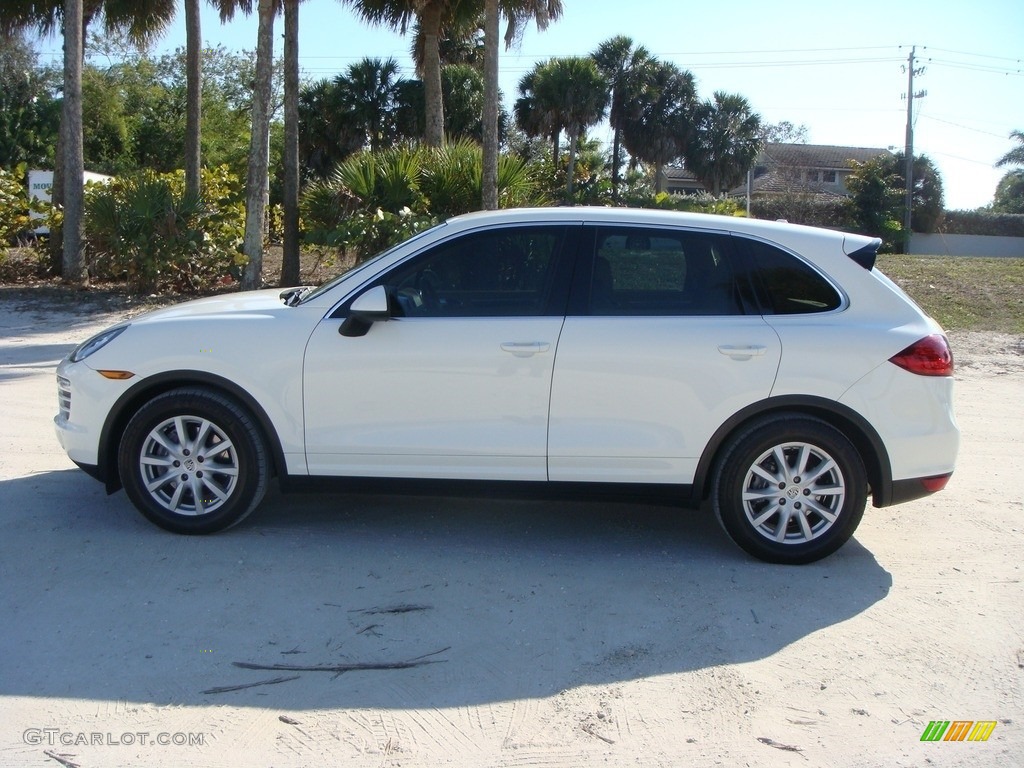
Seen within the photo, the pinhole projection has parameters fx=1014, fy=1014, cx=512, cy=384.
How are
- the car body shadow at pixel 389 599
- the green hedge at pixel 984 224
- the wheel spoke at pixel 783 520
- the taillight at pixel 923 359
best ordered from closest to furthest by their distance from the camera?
1. the car body shadow at pixel 389 599
2. the taillight at pixel 923 359
3. the wheel spoke at pixel 783 520
4. the green hedge at pixel 984 224

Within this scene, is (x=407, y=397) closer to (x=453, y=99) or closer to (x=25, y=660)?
(x=25, y=660)

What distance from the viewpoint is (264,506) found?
6.04 metres

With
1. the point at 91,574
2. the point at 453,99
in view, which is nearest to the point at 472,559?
the point at 91,574

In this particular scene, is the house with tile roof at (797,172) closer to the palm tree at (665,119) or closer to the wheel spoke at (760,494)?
the palm tree at (665,119)

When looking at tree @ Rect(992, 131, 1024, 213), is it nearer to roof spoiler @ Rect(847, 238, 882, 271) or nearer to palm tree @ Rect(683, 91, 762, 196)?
palm tree @ Rect(683, 91, 762, 196)

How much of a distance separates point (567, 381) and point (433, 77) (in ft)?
53.8

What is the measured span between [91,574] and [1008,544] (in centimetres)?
485

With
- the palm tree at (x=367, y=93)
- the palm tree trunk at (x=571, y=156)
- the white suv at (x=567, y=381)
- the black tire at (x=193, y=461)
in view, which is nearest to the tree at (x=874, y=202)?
the palm tree trunk at (x=571, y=156)

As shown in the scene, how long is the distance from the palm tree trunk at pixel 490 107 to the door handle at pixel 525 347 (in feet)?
33.3

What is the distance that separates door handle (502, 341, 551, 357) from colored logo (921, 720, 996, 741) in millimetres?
2400

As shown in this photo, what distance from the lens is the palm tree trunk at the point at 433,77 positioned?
19.6m

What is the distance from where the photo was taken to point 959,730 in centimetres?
372

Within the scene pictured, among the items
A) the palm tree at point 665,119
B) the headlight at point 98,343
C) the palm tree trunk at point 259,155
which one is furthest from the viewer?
the palm tree at point 665,119

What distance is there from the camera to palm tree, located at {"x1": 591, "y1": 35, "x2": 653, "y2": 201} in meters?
46.3
